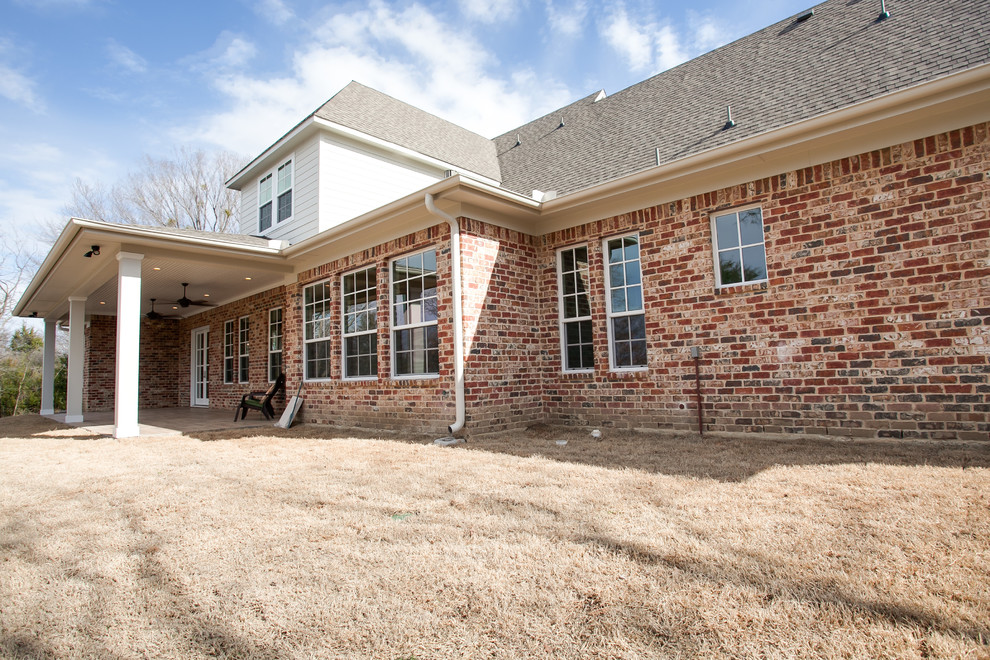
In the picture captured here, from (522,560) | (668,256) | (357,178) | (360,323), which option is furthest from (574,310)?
(357,178)

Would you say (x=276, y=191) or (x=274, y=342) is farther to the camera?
(x=274, y=342)

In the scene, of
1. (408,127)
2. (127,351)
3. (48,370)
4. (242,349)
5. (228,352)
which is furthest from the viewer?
(48,370)

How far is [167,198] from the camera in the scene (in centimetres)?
2409

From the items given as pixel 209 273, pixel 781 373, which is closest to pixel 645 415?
pixel 781 373

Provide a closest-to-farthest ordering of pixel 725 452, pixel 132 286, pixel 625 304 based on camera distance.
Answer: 1. pixel 725 452
2. pixel 625 304
3. pixel 132 286

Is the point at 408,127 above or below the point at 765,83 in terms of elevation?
above

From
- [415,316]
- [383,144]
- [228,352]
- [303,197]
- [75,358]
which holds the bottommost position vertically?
[75,358]

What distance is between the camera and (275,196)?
11195mm

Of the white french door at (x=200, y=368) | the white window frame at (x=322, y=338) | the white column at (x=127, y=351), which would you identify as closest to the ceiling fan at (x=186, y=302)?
the white french door at (x=200, y=368)

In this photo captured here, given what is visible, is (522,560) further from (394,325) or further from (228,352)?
(228,352)

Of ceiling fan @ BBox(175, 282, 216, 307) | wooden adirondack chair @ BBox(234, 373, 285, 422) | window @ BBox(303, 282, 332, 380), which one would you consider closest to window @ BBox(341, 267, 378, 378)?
window @ BBox(303, 282, 332, 380)

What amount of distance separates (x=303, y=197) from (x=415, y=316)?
14.7 feet

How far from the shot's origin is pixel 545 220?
→ 7.57 metres

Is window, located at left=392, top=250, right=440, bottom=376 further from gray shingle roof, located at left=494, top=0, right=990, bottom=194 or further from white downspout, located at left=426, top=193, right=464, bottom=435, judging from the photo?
gray shingle roof, located at left=494, top=0, right=990, bottom=194
